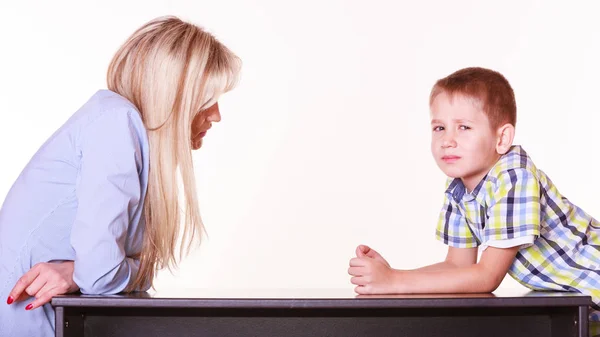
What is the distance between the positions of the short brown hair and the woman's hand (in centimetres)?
85

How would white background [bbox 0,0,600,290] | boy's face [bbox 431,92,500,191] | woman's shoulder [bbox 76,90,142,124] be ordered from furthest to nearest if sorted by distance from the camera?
1. white background [bbox 0,0,600,290]
2. boy's face [bbox 431,92,500,191]
3. woman's shoulder [bbox 76,90,142,124]

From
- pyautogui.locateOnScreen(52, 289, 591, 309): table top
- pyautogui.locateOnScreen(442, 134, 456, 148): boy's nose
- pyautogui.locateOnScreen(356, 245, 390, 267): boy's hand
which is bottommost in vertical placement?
pyautogui.locateOnScreen(52, 289, 591, 309): table top

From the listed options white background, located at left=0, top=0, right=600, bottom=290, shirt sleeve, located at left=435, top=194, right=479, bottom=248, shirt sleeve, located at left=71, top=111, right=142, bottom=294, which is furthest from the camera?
white background, located at left=0, top=0, right=600, bottom=290

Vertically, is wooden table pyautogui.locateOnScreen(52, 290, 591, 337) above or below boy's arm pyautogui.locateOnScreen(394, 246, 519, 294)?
below

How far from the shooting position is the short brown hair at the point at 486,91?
1.91 metres

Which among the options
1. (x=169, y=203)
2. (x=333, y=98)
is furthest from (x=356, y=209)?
(x=169, y=203)

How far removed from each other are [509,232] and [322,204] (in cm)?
182

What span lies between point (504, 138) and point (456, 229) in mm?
253

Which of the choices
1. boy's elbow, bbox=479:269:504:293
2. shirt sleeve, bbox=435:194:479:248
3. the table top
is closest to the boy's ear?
shirt sleeve, bbox=435:194:479:248

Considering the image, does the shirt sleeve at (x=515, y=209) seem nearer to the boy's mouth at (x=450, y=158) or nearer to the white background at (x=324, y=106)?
the boy's mouth at (x=450, y=158)

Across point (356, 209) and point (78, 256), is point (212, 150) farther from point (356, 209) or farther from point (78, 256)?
point (78, 256)

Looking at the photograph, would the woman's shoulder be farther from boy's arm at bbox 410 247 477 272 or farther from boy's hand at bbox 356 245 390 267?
boy's arm at bbox 410 247 477 272

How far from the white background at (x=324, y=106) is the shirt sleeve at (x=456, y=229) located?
4.89 feet

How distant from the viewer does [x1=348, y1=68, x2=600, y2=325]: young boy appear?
1.79 m
